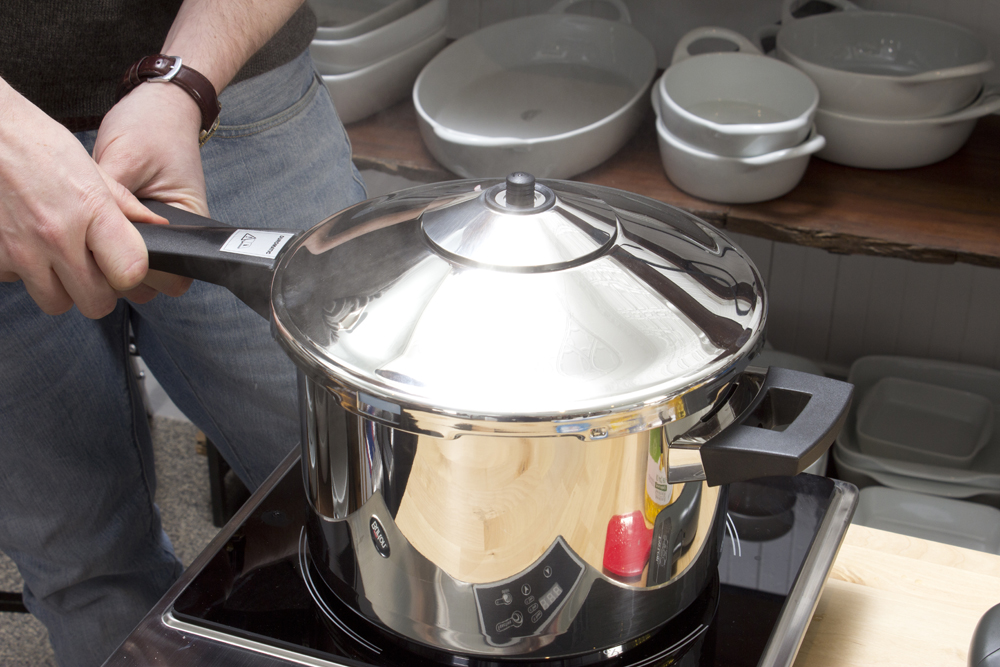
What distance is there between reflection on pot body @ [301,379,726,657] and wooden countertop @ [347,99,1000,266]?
708 millimetres

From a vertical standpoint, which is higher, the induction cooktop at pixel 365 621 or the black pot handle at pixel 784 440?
the black pot handle at pixel 784 440

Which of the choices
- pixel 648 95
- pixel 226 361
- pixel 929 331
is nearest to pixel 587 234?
pixel 226 361

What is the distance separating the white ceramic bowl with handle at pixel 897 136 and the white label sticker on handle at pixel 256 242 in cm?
90

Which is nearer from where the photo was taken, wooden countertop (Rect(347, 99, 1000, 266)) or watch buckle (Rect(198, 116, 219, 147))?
watch buckle (Rect(198, 116, 219, 147))

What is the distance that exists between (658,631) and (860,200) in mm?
830

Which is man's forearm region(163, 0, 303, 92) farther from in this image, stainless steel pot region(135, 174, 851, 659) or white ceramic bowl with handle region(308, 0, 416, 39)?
white ceramic bowl with handle region(308, 0, 416, 39)

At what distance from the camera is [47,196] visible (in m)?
0.51

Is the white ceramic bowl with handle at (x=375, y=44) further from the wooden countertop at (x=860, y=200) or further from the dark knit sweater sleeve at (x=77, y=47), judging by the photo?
the dark knit sweater sleeve at (x=77, y=47)

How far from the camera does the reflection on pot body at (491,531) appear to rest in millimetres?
393

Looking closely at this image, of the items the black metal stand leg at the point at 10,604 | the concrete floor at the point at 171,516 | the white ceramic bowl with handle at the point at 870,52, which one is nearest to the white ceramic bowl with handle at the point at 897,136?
the white ceramic bowl with handle at the point at 870,52

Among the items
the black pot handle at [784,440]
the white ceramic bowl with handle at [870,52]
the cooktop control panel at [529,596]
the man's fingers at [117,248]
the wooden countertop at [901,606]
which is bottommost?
the wooden countertop at [901,606]

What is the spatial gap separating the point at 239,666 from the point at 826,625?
14.0 inches

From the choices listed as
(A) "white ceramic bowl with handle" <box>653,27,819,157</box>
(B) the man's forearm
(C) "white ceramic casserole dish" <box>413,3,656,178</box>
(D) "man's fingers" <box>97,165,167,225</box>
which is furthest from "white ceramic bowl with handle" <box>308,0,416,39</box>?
(D) "man's fingers" <box>97,165,167,225</box>

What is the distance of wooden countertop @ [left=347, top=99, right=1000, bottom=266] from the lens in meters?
1.03
